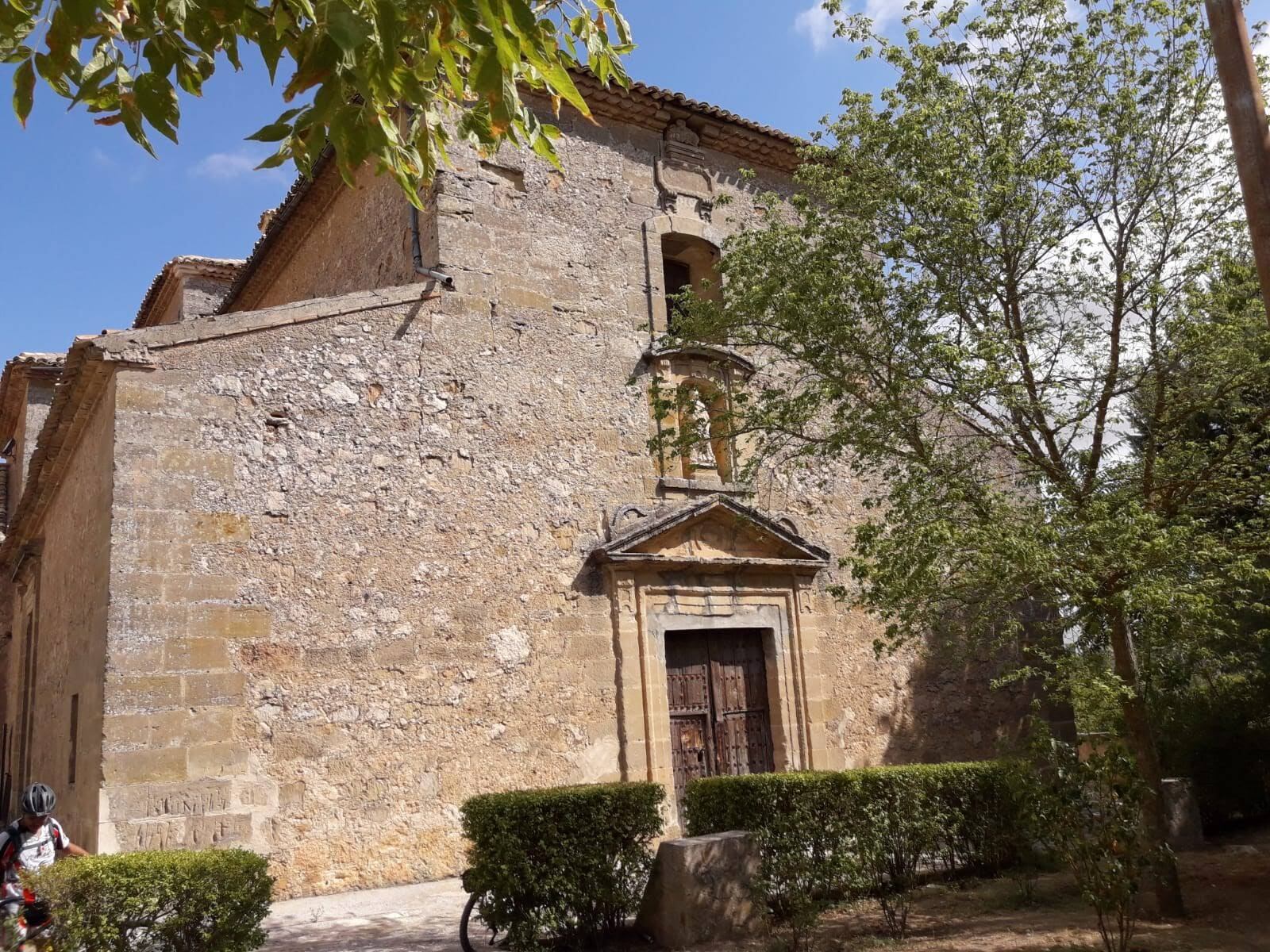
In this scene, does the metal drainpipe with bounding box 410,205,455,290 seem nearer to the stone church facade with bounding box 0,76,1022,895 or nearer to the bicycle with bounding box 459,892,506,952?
the stone church facade with bounding box 0,76,1022,895

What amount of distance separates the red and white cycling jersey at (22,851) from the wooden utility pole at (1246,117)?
6.11 m

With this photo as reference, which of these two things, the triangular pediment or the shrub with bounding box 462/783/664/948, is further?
the triangular pediment

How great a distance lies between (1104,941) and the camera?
16.2ft

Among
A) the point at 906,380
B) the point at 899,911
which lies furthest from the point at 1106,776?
the point at 906,380

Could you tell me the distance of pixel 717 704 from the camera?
31.6 ft

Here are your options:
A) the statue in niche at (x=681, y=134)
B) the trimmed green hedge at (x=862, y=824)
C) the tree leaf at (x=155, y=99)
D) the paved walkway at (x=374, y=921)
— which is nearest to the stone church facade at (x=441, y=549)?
the statue in niche at (x=681, y=134)

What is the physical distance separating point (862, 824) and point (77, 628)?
653cm

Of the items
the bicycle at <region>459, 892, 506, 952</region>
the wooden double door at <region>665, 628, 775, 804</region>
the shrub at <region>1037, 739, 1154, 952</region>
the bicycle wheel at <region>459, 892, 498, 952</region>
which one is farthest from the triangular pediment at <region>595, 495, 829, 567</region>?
the shrub at <region>1037, 739, 1154, 952</region>

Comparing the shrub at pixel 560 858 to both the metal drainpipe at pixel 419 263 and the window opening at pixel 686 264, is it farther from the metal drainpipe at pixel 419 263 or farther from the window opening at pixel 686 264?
the window opening at pixel 686 264

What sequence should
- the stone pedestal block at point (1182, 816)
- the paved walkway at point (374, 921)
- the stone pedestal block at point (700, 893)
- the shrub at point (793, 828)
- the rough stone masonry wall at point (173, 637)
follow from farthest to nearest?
the stone pedestal block at point (1182, 816)
the rough stone masonry wall at point (173, 637)
the paved walkway at point (374, 921)
the shrub at point (793, 828)
the stone pedestal block at point (700, 893)

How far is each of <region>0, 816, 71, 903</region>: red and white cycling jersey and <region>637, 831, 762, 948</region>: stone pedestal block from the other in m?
3.18

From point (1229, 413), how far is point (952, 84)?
2910 mm

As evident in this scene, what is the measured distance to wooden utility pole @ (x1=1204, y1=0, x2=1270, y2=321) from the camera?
3.79m

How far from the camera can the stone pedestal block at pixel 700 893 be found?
5547 mm
